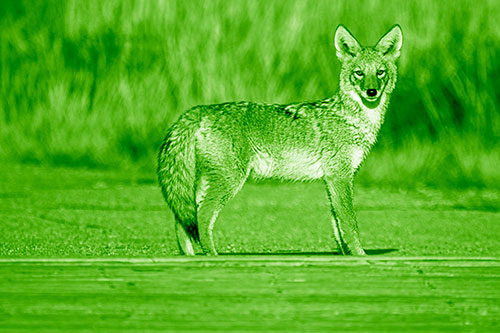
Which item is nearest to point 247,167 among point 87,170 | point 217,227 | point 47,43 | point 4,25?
point 217,227

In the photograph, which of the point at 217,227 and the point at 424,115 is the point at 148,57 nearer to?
the point at 424,115

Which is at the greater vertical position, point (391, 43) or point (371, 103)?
point (391, 43)

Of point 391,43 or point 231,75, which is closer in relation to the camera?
point 391,43

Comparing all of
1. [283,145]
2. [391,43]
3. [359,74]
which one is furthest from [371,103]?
[283,145]

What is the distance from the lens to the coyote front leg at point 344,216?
5.93 m

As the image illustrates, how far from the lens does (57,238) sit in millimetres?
6949

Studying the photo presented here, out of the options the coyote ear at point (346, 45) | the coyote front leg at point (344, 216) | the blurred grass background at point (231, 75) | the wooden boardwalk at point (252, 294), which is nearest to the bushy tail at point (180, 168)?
the wooden boardwalk at point (252, 294)

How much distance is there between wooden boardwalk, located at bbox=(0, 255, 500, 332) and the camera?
427 cm

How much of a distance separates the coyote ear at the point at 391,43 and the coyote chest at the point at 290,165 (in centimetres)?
75

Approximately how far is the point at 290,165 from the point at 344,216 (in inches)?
18.1

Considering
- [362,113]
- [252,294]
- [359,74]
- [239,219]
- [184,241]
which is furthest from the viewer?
[239,219]

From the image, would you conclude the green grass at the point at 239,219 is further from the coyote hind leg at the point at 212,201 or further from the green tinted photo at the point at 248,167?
the coyote hind leg at the point at 212,201

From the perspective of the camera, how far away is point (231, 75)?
10.8 m

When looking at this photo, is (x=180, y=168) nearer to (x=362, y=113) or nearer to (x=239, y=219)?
(x=362, y=113)
